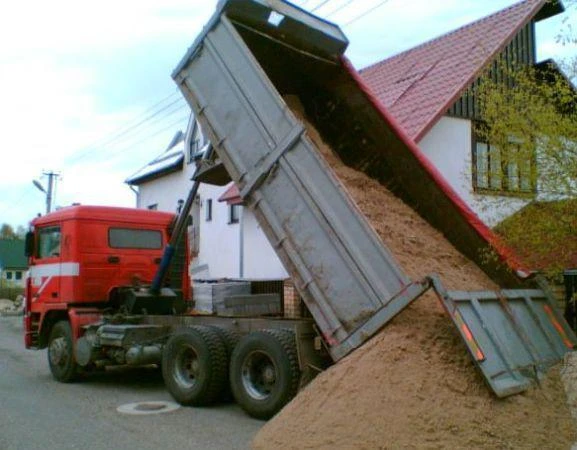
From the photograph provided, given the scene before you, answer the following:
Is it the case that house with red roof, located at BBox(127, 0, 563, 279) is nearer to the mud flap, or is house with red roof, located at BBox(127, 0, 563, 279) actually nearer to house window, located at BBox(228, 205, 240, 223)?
house window, located at BBox(228, 205, 240, 223)

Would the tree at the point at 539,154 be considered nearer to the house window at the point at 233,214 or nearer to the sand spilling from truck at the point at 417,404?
the sand spilling from truck at the point at 417,404

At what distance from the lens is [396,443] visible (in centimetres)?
492

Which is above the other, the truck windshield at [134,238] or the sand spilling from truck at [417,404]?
the truck windshield at [134,238]

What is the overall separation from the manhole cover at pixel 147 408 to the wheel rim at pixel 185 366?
1.14 ft

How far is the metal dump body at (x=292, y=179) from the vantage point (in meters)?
6.05

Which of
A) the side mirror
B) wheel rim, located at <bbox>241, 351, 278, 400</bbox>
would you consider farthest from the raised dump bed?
the side mirror

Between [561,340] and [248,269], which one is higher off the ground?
[248,269]

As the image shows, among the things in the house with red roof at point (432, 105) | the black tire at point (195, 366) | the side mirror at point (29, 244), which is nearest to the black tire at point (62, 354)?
the side mirror at point (29, 244)

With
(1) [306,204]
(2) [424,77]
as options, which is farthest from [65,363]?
(2) [424,77]

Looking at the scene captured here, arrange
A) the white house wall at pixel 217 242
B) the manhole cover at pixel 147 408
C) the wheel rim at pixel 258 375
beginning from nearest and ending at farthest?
the wheel rim at pixel 258 375 < the manhole cover at pixel 147 408 < the white house wall at pixel 217 242

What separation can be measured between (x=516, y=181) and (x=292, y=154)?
7.71 feet

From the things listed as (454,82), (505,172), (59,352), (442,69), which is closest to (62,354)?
(59,352)

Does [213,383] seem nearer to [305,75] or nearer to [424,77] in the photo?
[305,75]

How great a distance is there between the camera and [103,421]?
7.43 metres
